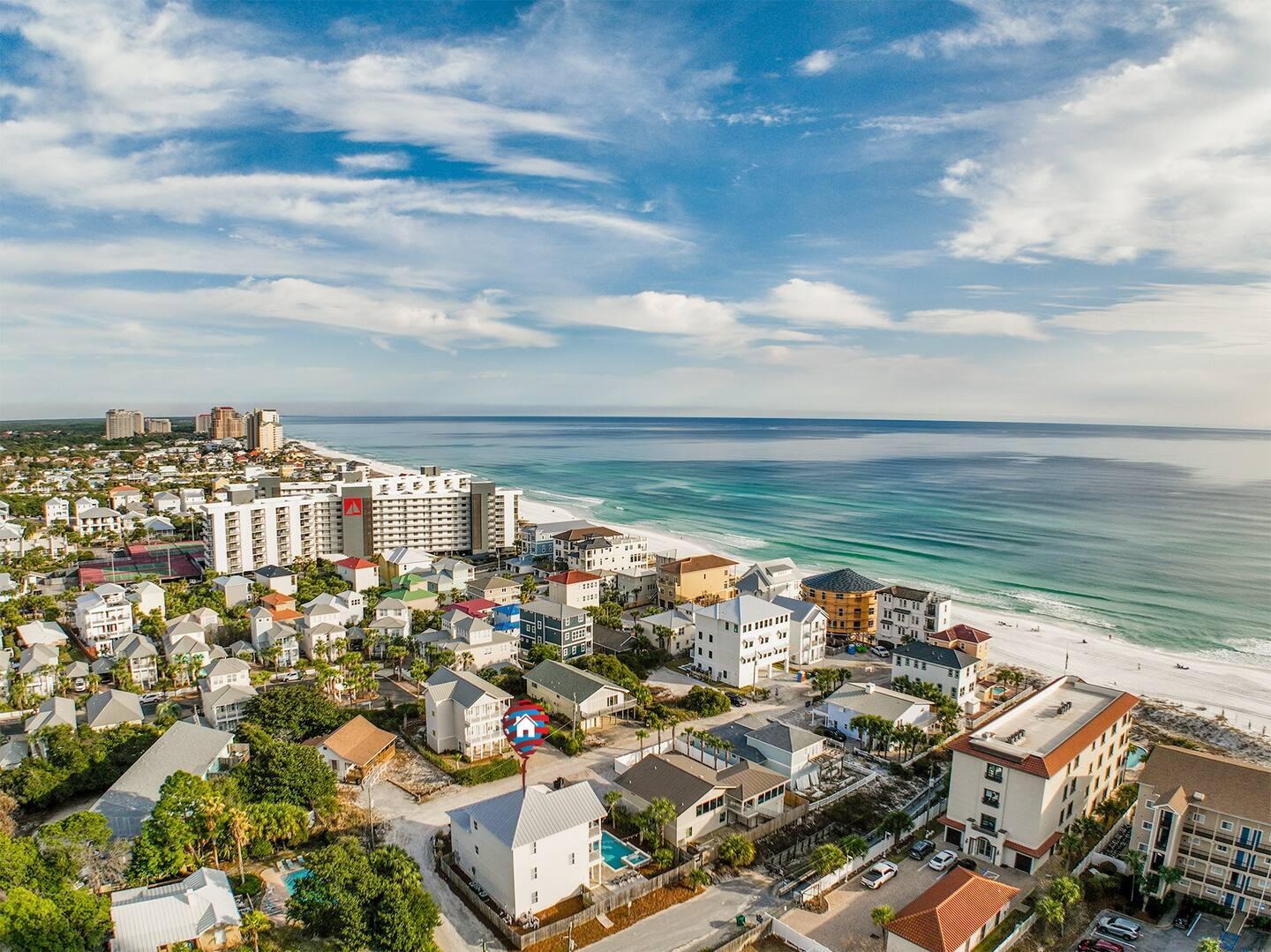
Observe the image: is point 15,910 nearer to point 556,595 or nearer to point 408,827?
point 408,827

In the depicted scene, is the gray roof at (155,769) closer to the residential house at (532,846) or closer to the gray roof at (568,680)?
the residential house at (532,846)

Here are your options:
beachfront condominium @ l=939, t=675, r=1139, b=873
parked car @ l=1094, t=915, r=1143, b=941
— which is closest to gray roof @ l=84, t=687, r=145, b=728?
beachfront condominium @ l=939, t=675, r=1139, b=873

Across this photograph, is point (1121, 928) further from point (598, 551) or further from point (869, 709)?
point (598, 551)

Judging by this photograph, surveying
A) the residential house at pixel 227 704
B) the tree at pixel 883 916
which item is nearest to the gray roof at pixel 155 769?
the residential house at pixel 227 704

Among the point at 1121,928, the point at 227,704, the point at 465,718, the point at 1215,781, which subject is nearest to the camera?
the point at 1121,928

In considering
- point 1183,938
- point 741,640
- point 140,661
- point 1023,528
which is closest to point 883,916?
point 1183,938

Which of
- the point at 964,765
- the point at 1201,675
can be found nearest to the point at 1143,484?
the point at 1201,675

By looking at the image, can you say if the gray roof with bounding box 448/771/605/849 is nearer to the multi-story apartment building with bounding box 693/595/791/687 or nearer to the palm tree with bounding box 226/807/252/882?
the palm tree with bounding box 226/807/252/882
